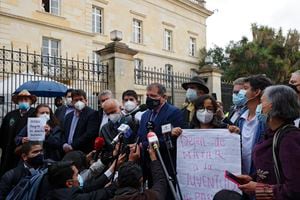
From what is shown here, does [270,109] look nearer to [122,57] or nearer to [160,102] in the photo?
[160,102]

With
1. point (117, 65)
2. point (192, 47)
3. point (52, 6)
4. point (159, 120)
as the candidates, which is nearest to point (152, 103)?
point (159, 120)

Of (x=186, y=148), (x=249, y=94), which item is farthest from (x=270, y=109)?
(x=186, y=148)

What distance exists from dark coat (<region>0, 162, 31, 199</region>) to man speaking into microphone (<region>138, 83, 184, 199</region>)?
1395mm

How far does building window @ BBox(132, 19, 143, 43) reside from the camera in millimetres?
30469

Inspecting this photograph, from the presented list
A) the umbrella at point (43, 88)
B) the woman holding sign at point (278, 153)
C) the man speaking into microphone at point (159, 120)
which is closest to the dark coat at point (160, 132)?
the man speaking into microphone at point (159, 120)

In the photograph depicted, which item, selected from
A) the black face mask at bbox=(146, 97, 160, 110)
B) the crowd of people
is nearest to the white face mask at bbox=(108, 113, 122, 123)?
the crowd of people

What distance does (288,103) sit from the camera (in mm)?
2955

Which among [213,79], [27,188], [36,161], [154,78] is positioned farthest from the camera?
[213,79]

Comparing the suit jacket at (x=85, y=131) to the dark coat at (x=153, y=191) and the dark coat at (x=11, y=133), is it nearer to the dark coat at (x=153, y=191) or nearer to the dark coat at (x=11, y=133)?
the dark coat at (x=11, y=133)

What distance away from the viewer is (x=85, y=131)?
Result: 5.83m

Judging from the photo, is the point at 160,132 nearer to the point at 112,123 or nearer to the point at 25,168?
the point at 112,123

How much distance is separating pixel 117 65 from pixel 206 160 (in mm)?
6104

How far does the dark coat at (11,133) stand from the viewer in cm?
651

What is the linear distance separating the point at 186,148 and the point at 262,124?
3.06 ft
